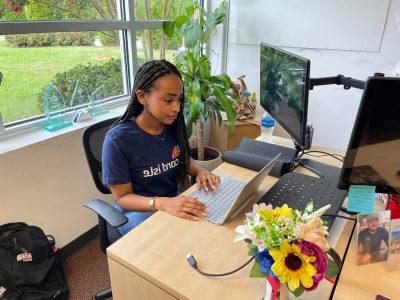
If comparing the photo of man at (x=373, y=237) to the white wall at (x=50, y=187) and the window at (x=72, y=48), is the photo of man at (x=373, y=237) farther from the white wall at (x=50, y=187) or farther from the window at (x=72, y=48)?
the window at (x=72, y=48)

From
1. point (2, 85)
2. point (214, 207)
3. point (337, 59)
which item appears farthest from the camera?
point (337, 59)

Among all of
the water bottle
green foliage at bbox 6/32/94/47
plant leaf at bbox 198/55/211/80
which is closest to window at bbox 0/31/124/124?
green foliage at bbox 6/32/94/47

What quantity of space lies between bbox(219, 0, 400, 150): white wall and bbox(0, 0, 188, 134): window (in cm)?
75

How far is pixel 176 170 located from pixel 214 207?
399 mm

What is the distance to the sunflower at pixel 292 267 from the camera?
22.1 inches

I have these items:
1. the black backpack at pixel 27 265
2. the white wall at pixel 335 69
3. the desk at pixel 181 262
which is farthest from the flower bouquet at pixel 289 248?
the white wall at pixel 335 69

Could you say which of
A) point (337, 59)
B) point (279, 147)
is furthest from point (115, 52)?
point (337, 59)

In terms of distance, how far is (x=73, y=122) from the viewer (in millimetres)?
1869

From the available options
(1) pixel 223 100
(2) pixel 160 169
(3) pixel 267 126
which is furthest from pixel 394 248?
(1) pixel 223 100

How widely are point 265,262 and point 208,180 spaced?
684 millimetres

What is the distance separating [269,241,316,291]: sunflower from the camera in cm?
56

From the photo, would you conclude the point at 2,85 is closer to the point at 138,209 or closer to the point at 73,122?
the point at 73,122

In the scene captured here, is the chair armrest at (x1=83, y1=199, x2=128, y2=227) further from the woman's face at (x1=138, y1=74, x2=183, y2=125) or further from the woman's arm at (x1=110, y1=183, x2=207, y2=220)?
the woman's face at (x1=138, y1=74, x2=183, y2=125)

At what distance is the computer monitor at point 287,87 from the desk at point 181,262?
42 cm
